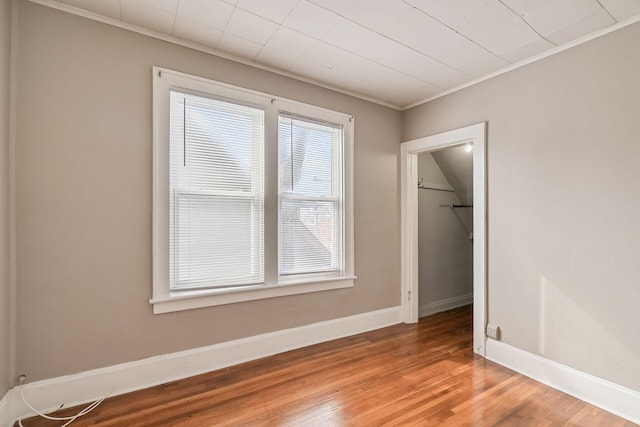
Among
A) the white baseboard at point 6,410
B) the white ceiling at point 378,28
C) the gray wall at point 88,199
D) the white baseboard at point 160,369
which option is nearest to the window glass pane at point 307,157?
the white ceiling at point 378,28

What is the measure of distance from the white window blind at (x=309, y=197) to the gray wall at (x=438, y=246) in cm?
145

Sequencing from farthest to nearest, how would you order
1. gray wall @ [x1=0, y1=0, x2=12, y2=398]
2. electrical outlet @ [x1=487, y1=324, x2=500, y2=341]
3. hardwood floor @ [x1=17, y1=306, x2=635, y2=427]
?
electrical outlet @ [x1=487, y1=324, x2=500, y2=341], hardwood floor @ [x1=17, y1=306, x2=635, y2=427], gray wall @ [x1=0, y1=0, x2=12, y2=398]

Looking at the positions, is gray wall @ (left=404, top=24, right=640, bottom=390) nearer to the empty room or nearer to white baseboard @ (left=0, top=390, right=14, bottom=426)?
the empty room

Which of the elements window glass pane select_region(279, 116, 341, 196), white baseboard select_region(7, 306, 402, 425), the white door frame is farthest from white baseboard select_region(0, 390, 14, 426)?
the white door frame

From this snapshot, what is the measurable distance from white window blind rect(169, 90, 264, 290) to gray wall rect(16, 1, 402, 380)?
211 mm

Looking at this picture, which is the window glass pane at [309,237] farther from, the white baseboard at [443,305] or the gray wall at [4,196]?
the gray wall at [4,196]

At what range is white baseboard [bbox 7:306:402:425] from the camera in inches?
75.9

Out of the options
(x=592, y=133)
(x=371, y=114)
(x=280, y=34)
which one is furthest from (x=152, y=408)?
(x=592, y=133)

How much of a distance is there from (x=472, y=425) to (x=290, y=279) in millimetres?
1751

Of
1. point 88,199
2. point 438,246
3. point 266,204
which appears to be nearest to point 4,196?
point 88,199

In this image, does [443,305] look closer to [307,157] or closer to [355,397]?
[355,397]

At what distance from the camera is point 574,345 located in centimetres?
227

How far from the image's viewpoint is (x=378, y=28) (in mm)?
2195

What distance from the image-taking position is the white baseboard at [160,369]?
1929 millimetres
